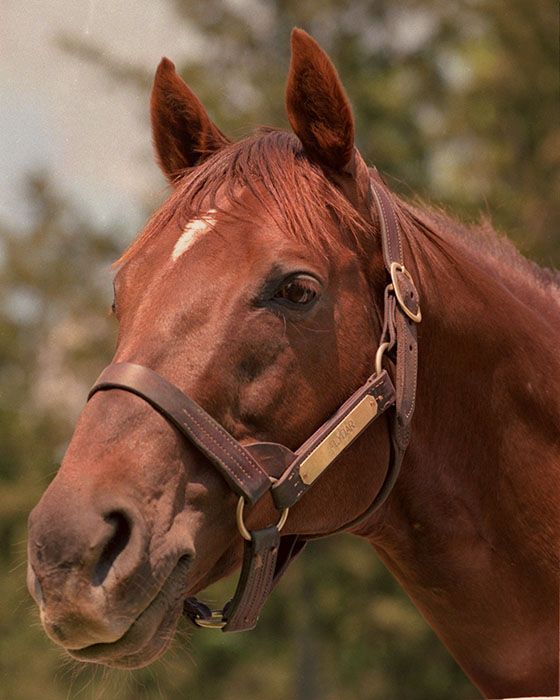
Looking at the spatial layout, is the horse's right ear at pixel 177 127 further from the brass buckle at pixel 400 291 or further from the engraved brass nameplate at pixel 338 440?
the engraved brass nameplate at pixel 338 440

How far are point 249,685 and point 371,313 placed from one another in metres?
15.3

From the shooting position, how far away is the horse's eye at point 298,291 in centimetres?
262

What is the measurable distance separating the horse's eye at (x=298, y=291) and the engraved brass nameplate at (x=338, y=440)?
14.5 inches

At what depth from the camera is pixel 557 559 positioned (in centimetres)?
308

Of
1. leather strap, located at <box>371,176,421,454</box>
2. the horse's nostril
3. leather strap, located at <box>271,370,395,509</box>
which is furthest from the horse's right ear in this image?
the horse's nostril

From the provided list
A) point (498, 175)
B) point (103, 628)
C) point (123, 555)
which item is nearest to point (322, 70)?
point (123, 555)

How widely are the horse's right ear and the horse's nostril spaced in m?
1.51

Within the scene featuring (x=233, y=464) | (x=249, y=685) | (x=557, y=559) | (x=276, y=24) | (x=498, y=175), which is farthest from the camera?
(x=249, y=685)

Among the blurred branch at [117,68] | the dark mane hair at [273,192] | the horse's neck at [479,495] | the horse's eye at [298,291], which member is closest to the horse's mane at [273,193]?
the dark mane hair at [273,192]

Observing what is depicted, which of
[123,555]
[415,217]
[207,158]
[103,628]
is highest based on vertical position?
[415,217]

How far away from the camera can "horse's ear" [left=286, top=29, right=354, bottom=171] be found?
Result: 2.76 meters

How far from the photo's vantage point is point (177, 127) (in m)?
3.31

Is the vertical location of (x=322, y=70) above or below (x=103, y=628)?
above

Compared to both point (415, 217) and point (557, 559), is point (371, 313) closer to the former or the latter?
point (415, 217)
